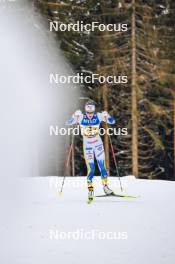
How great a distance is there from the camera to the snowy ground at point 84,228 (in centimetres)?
738

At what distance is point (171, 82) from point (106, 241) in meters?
16.8

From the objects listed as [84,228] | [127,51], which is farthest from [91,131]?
[127,51]

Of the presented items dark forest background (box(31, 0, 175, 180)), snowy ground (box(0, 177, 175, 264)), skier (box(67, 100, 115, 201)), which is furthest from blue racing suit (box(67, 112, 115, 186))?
dark forest background (box(31, 0, 175, 180))

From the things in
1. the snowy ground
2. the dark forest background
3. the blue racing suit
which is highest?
the dark forest background

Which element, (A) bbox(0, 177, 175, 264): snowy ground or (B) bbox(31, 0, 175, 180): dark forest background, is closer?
(A) bbox(0, 177, 175, 264): snowy ground

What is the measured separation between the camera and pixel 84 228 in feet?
28.4

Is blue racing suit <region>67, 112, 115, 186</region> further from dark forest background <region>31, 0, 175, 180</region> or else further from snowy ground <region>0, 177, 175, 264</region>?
dark forest background <region>31, 0, 175, 180</region>

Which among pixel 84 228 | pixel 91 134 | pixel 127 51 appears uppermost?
pixel 127 51

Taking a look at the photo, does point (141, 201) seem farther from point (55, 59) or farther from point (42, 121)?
point (42, 121)

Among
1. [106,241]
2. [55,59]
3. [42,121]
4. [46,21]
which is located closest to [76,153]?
[42,121]

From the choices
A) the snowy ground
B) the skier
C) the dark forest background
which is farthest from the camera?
the dark forest background

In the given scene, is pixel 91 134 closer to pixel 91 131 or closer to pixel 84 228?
pixel 91 131

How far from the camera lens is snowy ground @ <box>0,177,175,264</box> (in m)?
7.38

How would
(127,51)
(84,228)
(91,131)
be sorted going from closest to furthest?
(84,228), (91,131), (127,51)
